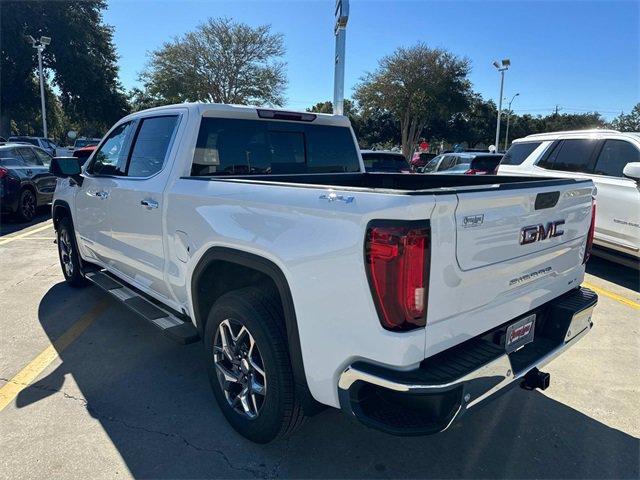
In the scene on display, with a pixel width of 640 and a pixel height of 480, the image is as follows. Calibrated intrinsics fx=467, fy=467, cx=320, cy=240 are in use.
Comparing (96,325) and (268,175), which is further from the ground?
(268,175)

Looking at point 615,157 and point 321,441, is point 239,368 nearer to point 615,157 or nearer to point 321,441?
point 321,441

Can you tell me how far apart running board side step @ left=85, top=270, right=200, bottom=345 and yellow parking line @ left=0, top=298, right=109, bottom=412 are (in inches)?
→ 17.5

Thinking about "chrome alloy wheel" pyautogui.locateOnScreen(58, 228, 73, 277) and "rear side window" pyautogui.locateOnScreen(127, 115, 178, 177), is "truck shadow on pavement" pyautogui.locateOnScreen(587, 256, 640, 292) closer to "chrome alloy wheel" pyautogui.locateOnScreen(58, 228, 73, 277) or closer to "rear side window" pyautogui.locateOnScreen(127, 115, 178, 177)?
"rear side window" pyautogui.locateOnScreen(127, 115, 178, 177)

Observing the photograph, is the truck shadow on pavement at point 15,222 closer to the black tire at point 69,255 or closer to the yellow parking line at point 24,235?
the yellow parking line at point 24,235

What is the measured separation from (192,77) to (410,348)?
36642 mm

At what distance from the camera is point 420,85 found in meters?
34.0

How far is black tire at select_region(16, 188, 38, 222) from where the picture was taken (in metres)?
Result: 10.2

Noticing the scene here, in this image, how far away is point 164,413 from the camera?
3076mm

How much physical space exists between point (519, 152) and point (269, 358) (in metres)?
7.73

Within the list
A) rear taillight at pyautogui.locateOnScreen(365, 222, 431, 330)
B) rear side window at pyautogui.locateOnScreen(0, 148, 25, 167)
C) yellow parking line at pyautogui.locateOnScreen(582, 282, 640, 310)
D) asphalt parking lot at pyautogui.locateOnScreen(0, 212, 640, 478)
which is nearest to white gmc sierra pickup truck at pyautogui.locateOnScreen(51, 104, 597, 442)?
rear taillight at pyautogui.locateOnScreen(365, 222, 431, 330)

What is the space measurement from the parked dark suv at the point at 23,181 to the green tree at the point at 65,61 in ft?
88.9

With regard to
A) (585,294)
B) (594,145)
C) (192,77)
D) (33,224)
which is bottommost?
(33,224)

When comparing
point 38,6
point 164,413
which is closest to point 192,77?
point 38,6

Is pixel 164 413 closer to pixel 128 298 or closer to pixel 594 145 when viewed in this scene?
pixel 128 298
